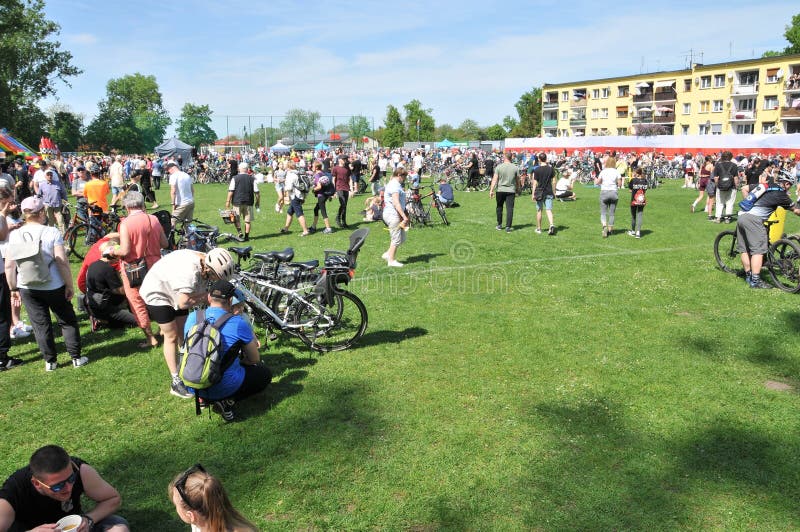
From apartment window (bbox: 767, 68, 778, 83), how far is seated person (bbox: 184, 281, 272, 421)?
230 ft

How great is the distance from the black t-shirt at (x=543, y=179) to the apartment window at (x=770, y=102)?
60037mm

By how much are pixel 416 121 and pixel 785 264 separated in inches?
3552

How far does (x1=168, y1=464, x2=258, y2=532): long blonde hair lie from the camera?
2521 mm

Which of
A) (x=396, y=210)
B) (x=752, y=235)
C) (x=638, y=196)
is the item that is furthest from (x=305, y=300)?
(x=638, y=196)

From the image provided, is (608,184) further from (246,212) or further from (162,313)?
(162,313)

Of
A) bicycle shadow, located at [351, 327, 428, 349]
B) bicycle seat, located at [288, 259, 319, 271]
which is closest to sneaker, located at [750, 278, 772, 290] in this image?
bicycle shadow, located at [351, 327, 428, 349]

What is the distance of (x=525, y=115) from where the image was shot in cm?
9788

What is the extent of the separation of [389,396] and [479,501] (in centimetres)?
160

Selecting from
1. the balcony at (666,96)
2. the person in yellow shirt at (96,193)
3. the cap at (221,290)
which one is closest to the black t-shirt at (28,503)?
the cap at (221,290)

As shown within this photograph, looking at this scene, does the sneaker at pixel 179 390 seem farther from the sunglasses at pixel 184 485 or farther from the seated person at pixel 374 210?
the seated person at pixel 374 210

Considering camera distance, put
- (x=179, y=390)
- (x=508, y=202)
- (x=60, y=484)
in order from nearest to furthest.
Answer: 1. (x=60, y=484)
2. (x=179, y=390)
3. (x=508, y=202)

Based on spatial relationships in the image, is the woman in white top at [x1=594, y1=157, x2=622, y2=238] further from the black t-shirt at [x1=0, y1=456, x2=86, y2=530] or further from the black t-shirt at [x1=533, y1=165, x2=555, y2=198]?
the black t-shirt at [x1=0, y1=456, x2=86, y2=530]

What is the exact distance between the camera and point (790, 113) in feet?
183

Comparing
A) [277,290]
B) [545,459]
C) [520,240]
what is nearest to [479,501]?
[545,459]
